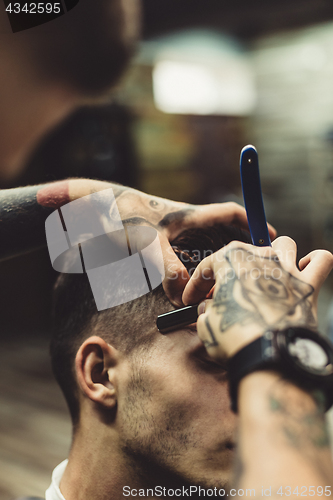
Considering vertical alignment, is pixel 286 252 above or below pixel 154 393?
above

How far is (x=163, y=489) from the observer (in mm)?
897

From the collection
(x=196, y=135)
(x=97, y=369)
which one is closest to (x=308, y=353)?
(x=97, y=369)

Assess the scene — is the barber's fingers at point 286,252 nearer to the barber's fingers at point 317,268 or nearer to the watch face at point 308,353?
the barber's fingers at point 317,268

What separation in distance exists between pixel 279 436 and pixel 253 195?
39 centimetres

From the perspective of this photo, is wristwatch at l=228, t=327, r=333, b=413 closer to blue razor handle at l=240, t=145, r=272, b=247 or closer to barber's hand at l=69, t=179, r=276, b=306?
blue razor handle at l=240, t=145, r=272, b=247

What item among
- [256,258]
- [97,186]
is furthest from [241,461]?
[97,186]

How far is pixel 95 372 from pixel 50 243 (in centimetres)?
34

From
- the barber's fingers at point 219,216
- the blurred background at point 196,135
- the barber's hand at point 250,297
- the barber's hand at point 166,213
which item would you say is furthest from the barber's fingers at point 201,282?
the blurred background at point 196,135

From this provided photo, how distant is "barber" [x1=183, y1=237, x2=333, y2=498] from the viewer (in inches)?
20.0

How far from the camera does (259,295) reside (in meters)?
0.60

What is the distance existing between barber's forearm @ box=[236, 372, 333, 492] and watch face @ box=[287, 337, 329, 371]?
4 cm

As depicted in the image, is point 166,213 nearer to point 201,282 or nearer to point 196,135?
point 201,282

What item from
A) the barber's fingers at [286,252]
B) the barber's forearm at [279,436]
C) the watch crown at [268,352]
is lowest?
the barber's forearm at [279,436]

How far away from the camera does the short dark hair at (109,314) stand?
3.10 feet
